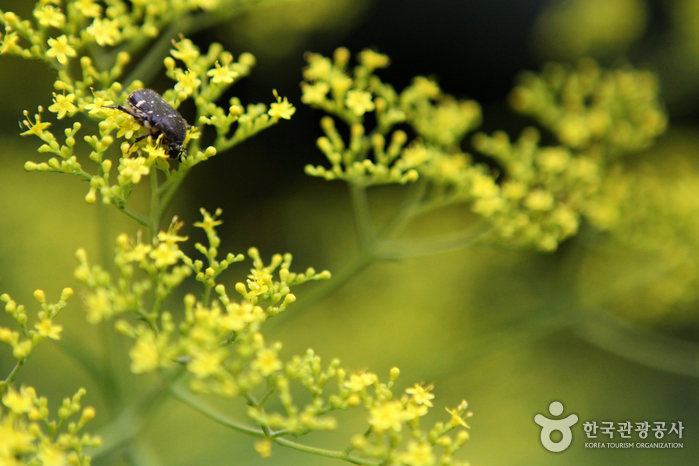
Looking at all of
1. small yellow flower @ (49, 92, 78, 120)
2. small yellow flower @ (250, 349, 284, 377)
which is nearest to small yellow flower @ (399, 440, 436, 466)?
small yellow flower @ (250, 349, 284, 377)

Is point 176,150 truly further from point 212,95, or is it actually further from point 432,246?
point 432,246

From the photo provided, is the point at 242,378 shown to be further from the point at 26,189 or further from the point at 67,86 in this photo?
the point at 26,189

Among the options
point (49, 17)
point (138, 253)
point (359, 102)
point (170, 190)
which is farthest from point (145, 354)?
point (359, 102)

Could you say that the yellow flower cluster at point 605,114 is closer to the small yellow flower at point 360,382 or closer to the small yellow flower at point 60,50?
the small yellow flower at point 360,382

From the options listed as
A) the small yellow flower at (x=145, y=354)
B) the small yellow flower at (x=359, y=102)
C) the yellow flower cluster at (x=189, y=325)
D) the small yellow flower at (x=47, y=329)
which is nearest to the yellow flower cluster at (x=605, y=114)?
the small yellow flower at (x=359, y=102)

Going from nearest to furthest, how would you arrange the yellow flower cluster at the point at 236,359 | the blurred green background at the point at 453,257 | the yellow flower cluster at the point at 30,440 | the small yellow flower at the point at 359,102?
the yellow flower cluster at the point at 30,440
the yellow flower cluster at the point at 236,359
the small yellow flower at the point at 359,102
the blurred green background at the point at 453,257

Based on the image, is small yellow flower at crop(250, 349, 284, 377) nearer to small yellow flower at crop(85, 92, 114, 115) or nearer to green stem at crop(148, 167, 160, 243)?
green stem at crop(148, 167, 160, 243)
